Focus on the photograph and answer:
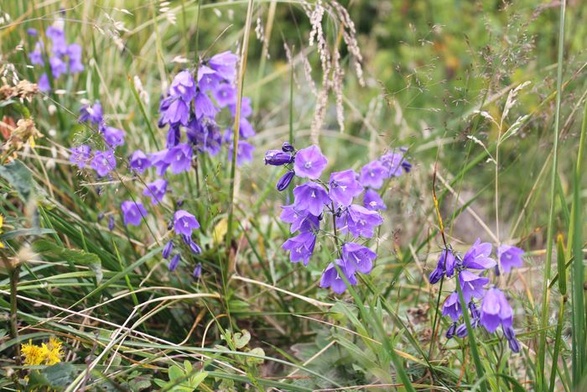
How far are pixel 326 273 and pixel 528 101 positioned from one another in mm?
3275

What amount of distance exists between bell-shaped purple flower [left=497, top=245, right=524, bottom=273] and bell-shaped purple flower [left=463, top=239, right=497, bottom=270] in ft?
0.56

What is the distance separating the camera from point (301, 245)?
5.94 feet

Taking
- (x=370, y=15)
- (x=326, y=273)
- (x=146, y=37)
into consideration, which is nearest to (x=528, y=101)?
(x=370, y=15)

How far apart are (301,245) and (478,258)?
45 cm

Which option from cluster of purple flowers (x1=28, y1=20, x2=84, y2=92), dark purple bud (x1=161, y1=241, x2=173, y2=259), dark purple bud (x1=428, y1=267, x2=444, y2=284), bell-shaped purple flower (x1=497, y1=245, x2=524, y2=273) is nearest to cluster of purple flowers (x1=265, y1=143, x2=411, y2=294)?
dark purple bud (x1=428, y1=267, x2=444, y2=284)

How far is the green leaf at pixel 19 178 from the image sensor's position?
4.96 ft

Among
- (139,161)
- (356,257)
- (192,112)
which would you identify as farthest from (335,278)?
(139,161)

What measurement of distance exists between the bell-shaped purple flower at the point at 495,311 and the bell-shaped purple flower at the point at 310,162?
19.4 inches

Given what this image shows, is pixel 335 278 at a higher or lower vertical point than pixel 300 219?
lower

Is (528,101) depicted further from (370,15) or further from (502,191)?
(370,15)

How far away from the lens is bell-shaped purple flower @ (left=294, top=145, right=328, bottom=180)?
1706 mm

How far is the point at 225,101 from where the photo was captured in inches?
98.3

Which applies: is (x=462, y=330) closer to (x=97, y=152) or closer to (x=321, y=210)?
(x=321, y=210)

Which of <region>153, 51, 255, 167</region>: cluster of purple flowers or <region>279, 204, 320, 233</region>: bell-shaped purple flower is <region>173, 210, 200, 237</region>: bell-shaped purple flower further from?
<region>279, 204, 320, 233</region>: bell-shaped purple flower
